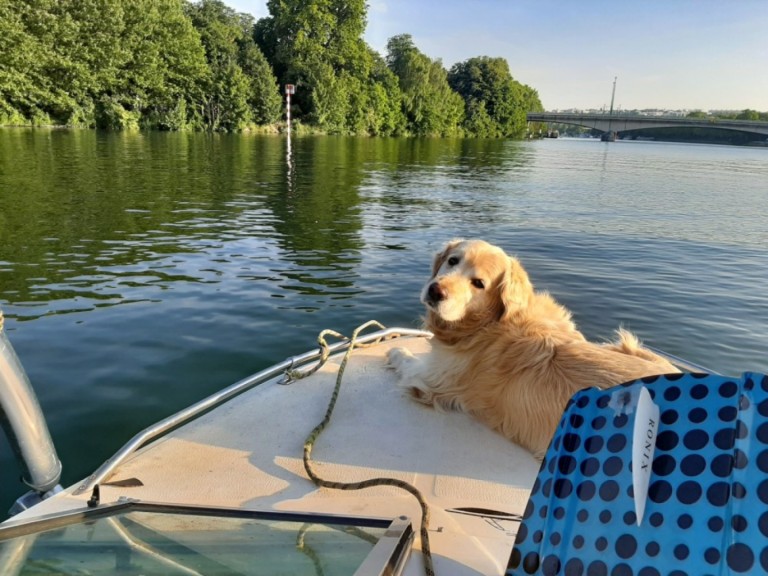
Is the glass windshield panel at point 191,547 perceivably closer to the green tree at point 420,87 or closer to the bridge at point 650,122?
the green tree at point 420,87

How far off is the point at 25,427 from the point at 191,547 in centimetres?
128

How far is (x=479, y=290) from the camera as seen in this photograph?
4000mm

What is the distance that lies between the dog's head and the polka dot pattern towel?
222cm

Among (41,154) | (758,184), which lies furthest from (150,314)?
(758,184)

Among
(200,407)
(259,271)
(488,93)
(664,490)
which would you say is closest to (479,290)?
(200,407)

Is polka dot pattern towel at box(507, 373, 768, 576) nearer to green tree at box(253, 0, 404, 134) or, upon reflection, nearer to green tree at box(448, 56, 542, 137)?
green tree at box(253, 0, 404, 134)

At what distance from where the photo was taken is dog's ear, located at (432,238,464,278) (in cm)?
443

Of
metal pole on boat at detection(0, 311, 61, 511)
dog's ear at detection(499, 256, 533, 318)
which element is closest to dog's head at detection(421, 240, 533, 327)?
dog's ear at detection(499, 256, 533, 318)

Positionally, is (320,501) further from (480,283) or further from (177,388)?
(177,388)

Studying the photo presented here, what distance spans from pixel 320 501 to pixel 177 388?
3332 millimetres

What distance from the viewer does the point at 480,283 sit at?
158 inches

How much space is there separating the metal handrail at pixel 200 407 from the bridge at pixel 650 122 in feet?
320

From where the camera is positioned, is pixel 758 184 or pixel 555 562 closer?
pixel 555 562

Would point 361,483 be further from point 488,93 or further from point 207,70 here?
point 488,93
